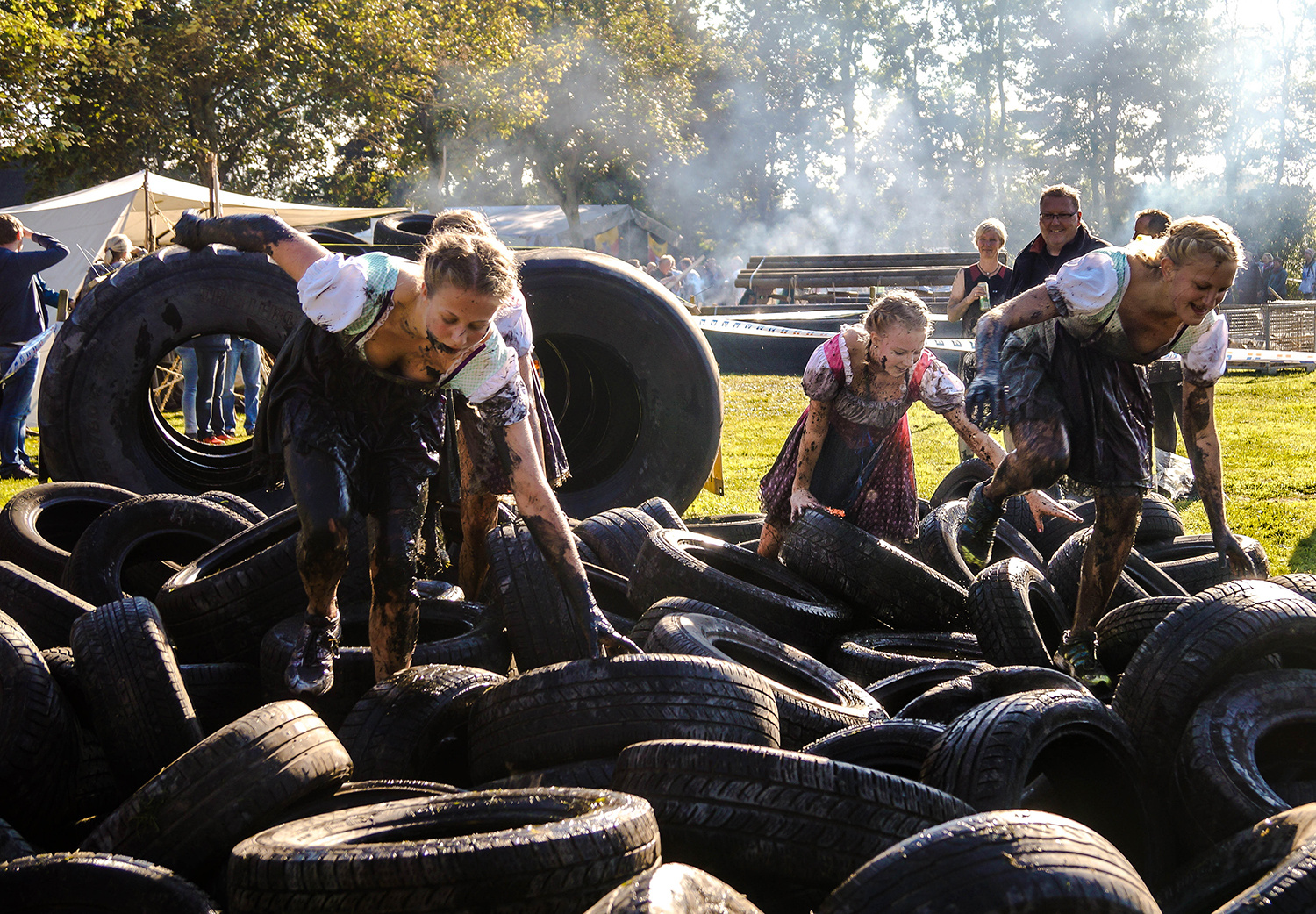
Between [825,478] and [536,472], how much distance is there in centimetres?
215

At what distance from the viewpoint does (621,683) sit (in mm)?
2908

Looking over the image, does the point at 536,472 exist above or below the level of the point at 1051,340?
below

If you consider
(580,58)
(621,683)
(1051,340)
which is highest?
(580,58)

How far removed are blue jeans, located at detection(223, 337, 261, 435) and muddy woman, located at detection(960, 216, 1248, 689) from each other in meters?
8.58

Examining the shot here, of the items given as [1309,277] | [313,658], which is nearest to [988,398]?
[313,658]

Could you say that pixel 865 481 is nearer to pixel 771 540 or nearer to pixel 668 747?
pixel 771 540

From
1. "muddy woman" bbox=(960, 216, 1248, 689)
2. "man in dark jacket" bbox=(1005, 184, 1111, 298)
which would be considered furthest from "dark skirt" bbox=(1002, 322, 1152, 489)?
"man in dark jacket" bbox=(1005, 184, 1111, 298)

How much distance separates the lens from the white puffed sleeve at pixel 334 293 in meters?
3.21

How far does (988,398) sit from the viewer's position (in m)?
4.16

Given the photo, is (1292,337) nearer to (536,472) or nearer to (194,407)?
(194,407)

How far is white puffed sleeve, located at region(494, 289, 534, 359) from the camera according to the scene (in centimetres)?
410

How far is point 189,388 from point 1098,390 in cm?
946

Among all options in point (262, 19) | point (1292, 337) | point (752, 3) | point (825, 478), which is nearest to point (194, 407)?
point (825, 478)

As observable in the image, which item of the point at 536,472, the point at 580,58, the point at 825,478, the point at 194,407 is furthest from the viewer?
the point at 580,58
